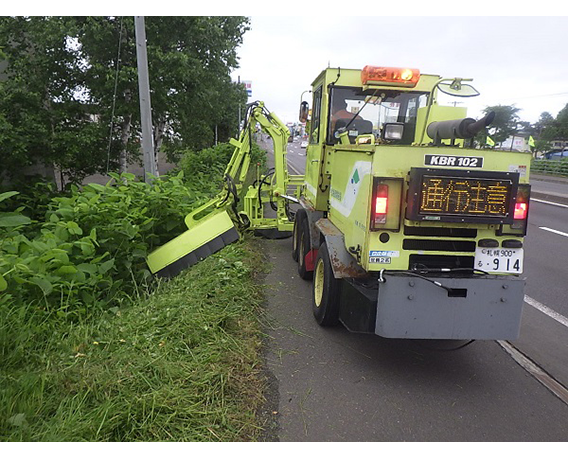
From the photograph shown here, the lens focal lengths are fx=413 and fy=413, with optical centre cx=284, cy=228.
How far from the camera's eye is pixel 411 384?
11.3 ft

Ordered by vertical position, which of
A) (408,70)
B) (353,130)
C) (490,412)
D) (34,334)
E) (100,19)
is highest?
(100,19)

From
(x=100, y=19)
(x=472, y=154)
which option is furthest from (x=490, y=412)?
(x=100, y=19)

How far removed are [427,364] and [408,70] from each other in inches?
128

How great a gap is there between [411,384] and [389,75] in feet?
11.5

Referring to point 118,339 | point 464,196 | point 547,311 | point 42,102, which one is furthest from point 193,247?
point 42,102

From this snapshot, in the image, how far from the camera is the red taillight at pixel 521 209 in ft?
11.1

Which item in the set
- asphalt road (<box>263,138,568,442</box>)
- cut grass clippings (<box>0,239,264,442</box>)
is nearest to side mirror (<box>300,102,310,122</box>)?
asphalt road (<box>263,138,568,442</box>)

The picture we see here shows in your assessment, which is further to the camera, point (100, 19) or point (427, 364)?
point (100, 19)

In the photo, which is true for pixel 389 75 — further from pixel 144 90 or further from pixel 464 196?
pixel 144 90

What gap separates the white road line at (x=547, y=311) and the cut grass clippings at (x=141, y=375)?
11.5ft

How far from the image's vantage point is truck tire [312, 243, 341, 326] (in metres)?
4.12

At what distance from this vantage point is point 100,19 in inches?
391

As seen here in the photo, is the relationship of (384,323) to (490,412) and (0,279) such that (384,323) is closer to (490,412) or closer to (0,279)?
(490,412)

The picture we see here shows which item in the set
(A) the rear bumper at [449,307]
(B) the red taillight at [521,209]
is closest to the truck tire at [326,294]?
(A) the rear bumper at [449,307]
